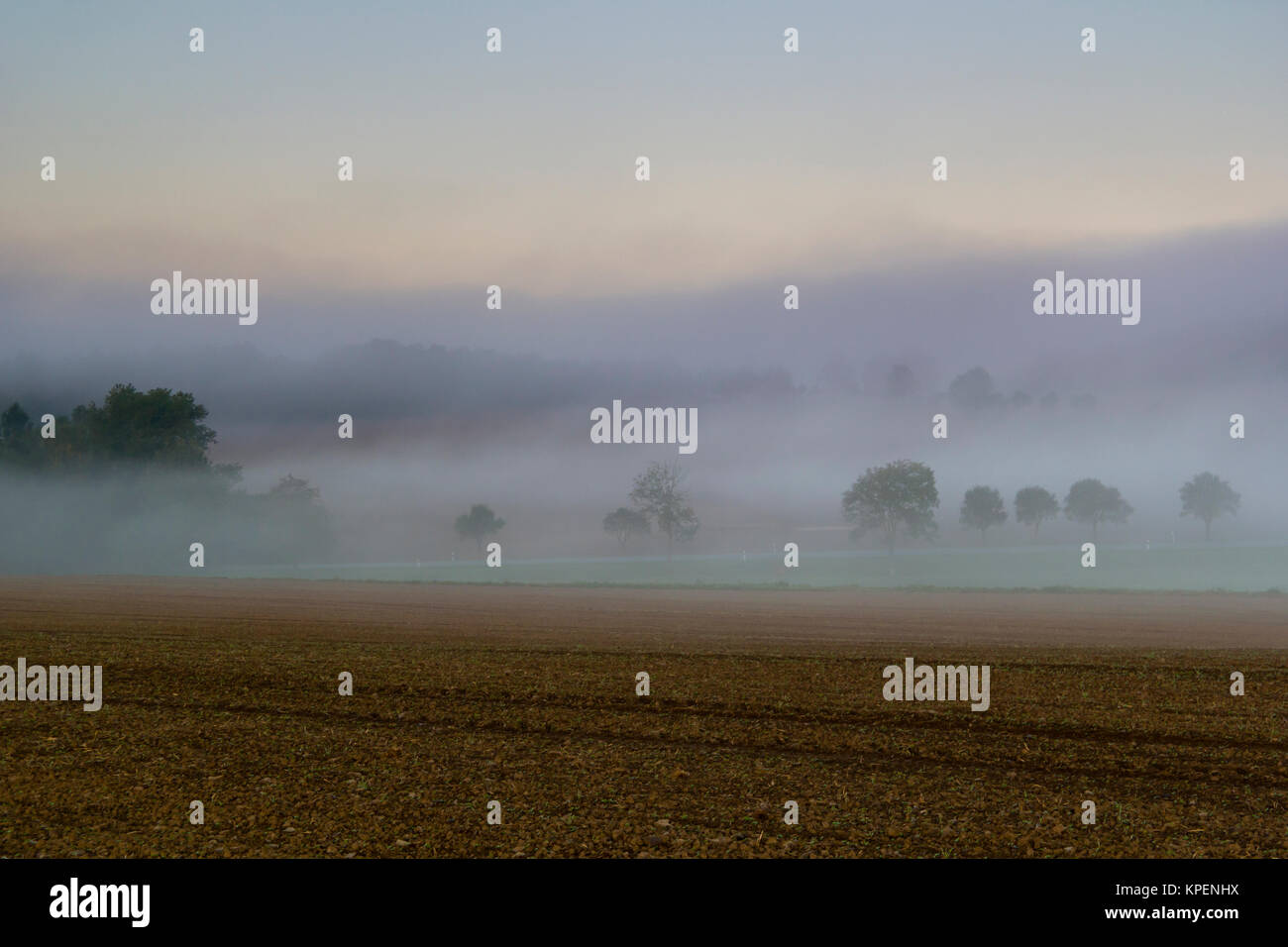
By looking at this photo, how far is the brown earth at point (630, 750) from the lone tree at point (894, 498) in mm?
123905

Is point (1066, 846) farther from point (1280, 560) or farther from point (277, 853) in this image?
point (1280, 560)

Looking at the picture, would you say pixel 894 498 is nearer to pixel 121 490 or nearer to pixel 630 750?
pixel 121 490

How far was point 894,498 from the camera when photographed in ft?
552

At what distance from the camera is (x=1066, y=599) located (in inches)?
3851

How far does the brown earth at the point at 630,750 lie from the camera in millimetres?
15672

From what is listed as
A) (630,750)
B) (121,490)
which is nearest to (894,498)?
(121,490)

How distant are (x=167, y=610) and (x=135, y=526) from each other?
87.4m

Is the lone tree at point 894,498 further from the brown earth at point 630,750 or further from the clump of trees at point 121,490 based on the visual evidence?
the brown earth at point 630,750

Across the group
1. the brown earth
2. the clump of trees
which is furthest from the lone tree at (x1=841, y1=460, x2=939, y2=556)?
the brown earth

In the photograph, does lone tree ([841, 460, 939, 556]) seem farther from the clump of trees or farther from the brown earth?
the brown earth

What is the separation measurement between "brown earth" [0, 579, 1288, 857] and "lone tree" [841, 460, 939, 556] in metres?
124
